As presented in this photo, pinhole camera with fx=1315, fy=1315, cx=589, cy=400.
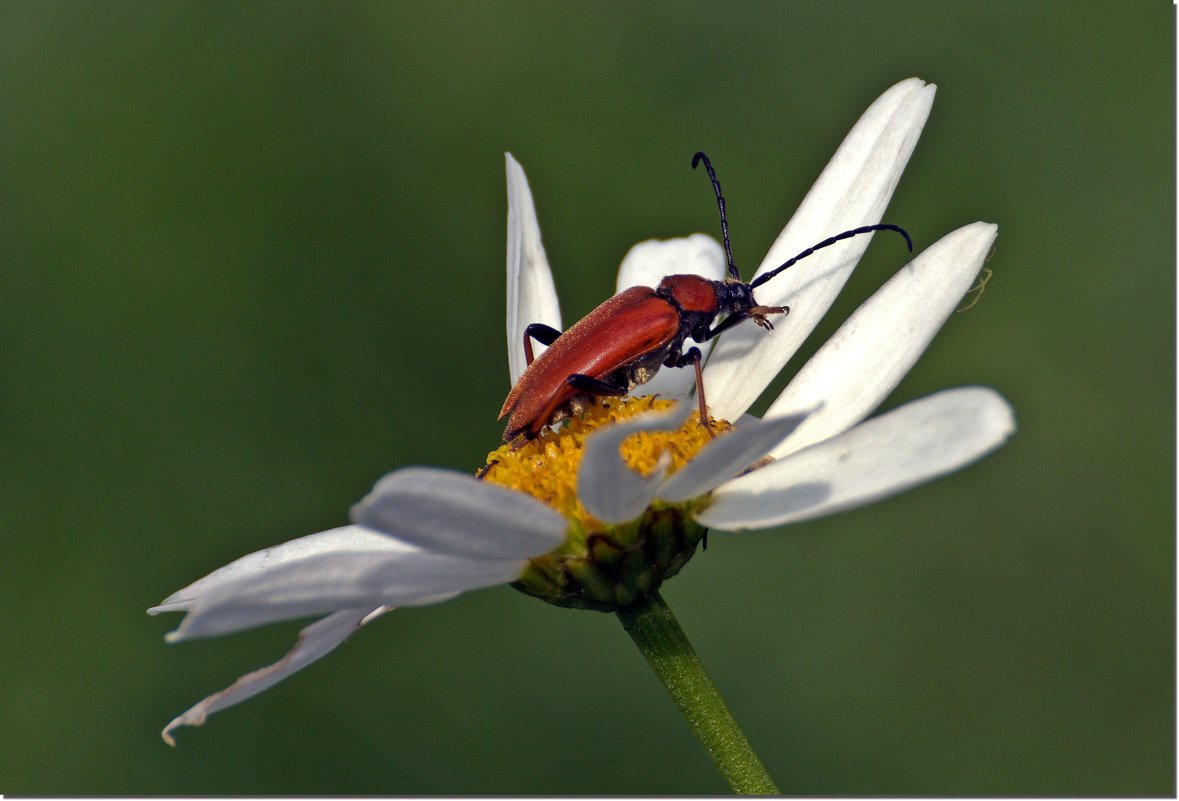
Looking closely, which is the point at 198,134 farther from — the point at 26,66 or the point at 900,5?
the point at 900,5

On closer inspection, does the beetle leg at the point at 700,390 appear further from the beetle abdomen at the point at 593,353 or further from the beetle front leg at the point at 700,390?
the beetle abdomen at the point at 593,353

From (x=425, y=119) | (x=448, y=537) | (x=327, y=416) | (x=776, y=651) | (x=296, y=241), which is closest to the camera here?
(x=448, y=537)

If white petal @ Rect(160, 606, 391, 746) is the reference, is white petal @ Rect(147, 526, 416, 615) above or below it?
above

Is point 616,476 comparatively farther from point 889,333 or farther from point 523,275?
point 523,275

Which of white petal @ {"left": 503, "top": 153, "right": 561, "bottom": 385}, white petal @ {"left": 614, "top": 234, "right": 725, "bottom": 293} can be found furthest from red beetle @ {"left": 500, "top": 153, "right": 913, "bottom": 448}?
white petal @ {"left": 614, "top": 234, "right": 725, "bottom": 293}

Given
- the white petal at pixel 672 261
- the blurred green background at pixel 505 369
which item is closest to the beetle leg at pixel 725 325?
the white petal at pixel 672 261

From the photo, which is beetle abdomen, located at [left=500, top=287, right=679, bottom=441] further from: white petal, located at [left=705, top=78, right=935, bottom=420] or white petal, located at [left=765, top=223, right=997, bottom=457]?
white petal, located at [left=765, top=223, right=997, bottom=457]

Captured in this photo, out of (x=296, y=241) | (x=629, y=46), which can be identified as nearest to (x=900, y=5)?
(x=629, y=46)
